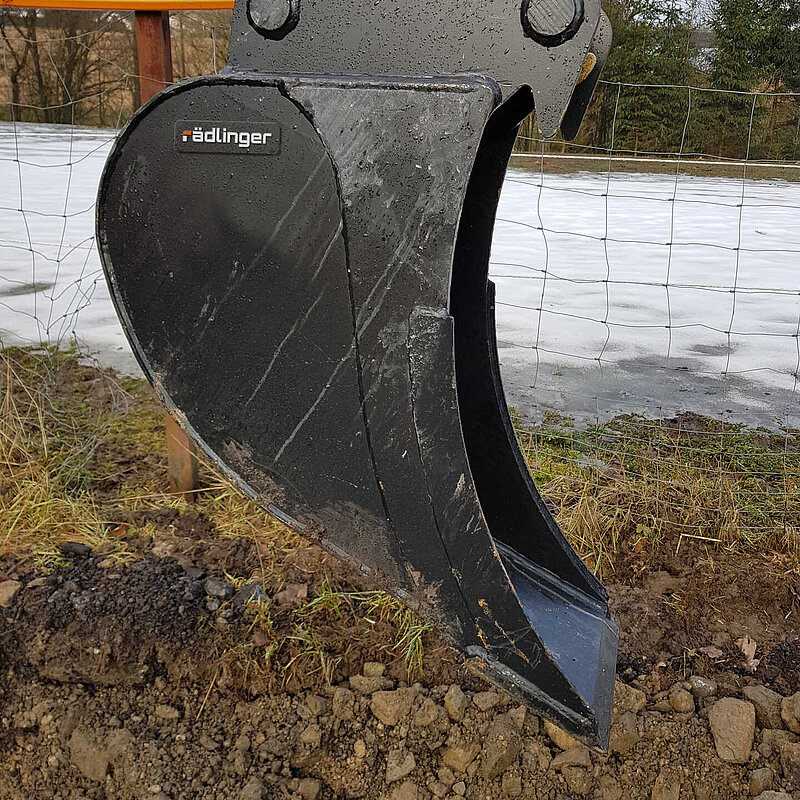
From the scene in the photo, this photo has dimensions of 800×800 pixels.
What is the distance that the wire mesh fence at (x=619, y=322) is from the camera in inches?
123

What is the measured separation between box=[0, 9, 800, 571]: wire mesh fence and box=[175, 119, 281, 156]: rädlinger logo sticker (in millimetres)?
1819

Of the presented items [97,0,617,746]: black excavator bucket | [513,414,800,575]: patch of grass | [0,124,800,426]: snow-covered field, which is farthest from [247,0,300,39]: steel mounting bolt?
[0,124,800,426]: snow-covered field

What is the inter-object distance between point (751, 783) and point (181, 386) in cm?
172

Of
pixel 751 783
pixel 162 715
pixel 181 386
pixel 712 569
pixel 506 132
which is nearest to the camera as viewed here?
pixel 181 386

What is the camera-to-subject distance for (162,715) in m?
2.24

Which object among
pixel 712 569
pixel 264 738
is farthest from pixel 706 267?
pixel 264 738

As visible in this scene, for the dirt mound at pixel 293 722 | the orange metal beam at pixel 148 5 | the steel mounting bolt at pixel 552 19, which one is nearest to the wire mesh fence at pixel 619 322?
the orange metal beam at pixel 148 5

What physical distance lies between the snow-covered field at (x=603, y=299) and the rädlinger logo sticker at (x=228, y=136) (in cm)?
228

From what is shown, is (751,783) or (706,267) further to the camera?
(706,267)

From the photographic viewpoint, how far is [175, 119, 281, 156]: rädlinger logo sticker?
1298mm

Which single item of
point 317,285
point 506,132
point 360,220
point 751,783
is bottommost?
point 751,783

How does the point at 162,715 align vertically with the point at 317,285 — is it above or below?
below

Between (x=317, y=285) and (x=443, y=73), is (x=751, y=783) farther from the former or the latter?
(x=443, y=73)

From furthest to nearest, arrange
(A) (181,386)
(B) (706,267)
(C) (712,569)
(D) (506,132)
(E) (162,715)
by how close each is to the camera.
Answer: (B) (706,267) → (C) (712,569) → (E) (162,715) → (D) (506,132) → (A) (181,386)
